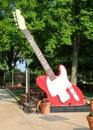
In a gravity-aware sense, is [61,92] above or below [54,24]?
below

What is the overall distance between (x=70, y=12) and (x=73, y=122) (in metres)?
14.1

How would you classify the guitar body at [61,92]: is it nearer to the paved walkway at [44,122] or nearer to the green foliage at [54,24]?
the paved walkway at [44,122]

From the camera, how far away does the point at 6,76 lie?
262 ft

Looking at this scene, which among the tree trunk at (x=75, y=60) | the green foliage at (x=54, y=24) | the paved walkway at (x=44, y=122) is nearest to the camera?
the paved walkway at (x=44, y=122)

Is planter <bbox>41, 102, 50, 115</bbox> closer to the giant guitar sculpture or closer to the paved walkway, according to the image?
the paved walkway

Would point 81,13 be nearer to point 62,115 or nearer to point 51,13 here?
point 51,13

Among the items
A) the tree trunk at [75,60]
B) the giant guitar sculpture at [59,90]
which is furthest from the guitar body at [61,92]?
the tree trunk at [75,60]

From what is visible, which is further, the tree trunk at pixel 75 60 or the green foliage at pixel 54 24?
the tree trunk at pixel 75 60

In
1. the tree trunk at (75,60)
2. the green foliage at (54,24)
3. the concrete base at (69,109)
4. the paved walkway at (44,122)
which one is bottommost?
the paved walkway at (44,122)

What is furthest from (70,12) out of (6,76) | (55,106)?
(6,76)

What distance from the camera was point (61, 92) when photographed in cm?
2425

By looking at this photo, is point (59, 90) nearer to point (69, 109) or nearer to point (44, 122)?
point (69, 109)

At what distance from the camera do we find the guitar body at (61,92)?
2405 cm

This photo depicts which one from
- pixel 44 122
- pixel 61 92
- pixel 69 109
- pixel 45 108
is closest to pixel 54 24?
pixel 61 92
